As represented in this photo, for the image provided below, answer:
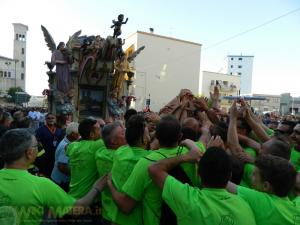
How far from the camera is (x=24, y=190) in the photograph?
7.57 ft

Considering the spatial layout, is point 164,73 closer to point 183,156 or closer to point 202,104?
point 202,104

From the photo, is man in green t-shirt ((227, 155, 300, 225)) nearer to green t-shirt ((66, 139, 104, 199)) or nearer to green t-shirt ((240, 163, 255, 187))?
green t-shirt ((240, 163, 255, 187))

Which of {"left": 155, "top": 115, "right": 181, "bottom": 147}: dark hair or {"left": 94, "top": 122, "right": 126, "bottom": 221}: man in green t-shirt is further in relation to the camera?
{"left": 94, "top": 122, "right": 126, "bottom": 221}: man in green t-shirt

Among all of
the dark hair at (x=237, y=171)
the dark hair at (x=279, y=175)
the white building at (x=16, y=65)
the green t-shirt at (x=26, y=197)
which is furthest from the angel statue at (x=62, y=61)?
the white building at (x=16, y=65)

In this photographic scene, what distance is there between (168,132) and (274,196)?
90cm

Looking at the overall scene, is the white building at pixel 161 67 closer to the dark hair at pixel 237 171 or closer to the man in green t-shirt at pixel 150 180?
the dark hair at pixel 237 171

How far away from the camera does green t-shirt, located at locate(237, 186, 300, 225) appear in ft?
7.27

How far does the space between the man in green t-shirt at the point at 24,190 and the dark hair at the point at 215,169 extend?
3.36 feet

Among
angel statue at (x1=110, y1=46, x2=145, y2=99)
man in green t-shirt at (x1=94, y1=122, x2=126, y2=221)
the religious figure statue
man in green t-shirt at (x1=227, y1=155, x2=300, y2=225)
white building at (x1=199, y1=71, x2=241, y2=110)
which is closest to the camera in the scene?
man in green t-shirt at (x1=227, y1=155, x2=300, y2=225)

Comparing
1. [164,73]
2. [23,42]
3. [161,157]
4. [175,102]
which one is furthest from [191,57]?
[23,42]

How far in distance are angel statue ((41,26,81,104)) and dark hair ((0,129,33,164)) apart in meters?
12.1

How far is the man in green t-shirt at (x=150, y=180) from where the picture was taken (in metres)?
2.61

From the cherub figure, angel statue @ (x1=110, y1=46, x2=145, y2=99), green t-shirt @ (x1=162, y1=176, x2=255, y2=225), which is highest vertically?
the cherub figure

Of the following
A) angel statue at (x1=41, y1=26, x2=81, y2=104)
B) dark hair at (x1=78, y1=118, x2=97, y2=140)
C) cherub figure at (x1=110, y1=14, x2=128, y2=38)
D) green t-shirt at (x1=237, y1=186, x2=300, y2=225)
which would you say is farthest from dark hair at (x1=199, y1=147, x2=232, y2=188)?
angel statue at (x1=41, y1=26, x2=81, y2=104)
